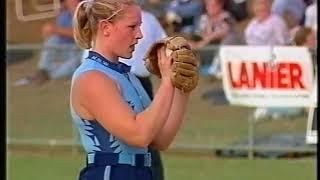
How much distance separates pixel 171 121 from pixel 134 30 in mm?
305

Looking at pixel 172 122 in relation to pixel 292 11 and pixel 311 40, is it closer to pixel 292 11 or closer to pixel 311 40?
pixel 311 40

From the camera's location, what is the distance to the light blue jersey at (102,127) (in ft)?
10.9

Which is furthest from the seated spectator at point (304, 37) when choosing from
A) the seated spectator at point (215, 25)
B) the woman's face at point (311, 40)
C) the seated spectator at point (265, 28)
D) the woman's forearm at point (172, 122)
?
the woman's forearm at point (172, 122)

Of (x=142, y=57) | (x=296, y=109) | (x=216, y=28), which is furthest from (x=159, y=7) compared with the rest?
(x=142, y=57)

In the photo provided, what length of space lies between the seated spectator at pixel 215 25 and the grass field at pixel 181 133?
515mm

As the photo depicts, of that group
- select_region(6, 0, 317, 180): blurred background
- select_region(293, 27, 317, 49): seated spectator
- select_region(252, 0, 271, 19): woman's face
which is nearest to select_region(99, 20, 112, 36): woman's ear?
select_region(6, 0, 317, 180): blurred background

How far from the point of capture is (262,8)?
1059 cm

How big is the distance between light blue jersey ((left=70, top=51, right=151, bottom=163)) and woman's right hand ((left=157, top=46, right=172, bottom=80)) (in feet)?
0.42

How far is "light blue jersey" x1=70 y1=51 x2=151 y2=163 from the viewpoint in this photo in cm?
333

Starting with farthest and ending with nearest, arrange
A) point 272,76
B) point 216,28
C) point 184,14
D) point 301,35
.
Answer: point 184,14 → point 216,28 → point 301,35 → point 272,76

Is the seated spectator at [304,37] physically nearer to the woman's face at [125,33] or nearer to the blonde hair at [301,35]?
the blonde hair at [301,35]

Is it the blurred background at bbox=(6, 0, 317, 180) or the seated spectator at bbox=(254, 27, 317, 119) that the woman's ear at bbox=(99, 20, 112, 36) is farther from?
the seated spectator at bbox=(254, 27, 317, 119)

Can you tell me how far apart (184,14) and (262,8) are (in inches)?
43.3

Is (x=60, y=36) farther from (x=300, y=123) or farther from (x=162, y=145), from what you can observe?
(x=162, y=145)
